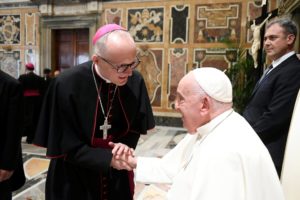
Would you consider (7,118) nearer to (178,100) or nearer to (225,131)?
(178,100)

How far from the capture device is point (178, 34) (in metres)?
8.58

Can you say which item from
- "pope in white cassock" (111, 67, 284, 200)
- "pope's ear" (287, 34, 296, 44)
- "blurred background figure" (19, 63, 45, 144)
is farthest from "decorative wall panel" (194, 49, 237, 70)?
"pope in white cassock" (111, 67, 284, 200)

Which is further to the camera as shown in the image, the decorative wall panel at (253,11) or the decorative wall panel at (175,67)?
the decorative wall panel at (175,67)

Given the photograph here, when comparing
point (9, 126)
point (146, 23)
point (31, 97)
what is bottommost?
point (31, 97)

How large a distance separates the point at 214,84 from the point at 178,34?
7.29 metres

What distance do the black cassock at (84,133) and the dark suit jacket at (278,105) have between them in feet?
4.20

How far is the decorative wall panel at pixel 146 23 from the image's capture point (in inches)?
342

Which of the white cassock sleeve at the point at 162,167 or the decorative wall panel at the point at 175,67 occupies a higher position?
the decorative wall panel at the point at 175,67

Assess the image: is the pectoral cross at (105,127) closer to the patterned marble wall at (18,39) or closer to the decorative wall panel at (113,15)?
the decorative wall panel at (113,15)

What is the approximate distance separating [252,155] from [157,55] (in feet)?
24.8

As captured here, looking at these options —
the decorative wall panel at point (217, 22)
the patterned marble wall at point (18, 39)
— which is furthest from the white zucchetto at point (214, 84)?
the patterned marble wall at point (18, 39)


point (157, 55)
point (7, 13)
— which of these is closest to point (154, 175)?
point (157, 55)

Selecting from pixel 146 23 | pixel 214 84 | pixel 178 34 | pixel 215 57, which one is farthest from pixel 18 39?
pixel 214 84

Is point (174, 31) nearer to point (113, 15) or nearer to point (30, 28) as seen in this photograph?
point (113, 15)
